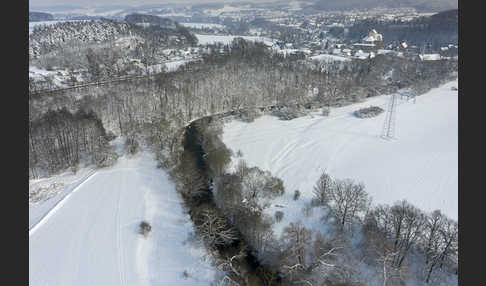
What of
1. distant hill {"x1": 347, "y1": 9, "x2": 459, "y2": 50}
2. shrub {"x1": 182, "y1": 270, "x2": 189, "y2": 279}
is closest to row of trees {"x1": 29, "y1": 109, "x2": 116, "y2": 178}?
shrub {"x1": 182, "y1": 270, "x2": 189, "y2": 279}

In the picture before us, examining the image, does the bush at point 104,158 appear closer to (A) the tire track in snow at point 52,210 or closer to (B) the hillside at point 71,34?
(A) the tire track in snow at point 52,210

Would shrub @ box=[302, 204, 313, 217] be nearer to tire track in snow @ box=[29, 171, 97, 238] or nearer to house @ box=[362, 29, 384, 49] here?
tire track in snow @ box=[29, 171, 97, 238]

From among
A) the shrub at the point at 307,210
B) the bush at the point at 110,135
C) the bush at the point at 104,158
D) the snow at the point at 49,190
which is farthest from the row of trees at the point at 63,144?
the shrub at the point at 307,210

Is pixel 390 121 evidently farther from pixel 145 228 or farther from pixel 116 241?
pixel 116 241

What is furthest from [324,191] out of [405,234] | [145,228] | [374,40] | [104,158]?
[374,40]

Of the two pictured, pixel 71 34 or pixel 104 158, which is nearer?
pixel 104 158

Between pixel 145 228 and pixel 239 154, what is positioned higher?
pixel 239 154

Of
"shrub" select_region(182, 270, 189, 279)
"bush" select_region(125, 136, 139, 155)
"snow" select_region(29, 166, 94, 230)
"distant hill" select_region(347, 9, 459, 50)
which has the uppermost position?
"distant hill" select_region(347, 9, 459, 50)
